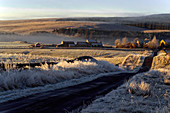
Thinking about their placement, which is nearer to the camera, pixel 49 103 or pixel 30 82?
pixel 49 103

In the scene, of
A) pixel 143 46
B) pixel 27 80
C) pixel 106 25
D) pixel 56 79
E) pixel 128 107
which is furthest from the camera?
pixel 106 25

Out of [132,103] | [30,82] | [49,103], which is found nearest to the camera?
[132,103]

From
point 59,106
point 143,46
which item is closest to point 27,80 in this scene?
point 59,106

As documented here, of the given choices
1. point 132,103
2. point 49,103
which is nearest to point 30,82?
point 49,103

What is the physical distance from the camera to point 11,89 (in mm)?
11094

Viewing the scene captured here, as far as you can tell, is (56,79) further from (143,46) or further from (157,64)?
(143,46)

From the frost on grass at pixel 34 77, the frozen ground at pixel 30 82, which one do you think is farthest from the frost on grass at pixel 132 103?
the frost on grass at pixel 34 77

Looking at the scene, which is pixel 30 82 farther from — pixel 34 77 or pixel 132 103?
pixel 132 103

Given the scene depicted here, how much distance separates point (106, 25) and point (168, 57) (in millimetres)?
167585

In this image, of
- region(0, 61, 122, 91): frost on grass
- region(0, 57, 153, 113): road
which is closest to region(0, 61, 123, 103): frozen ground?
region(0, 61, 122, 91): frost on grass

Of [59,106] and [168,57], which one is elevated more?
[59,106]

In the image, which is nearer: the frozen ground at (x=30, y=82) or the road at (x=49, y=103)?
the road at (x=49, y=103)

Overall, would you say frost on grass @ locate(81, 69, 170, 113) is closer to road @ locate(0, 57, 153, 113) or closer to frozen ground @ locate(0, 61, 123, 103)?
road @ locate(0, 57, 153, 113)

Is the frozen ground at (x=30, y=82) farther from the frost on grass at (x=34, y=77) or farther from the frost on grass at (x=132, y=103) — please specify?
the frost on grass at (x=132, y=103)
